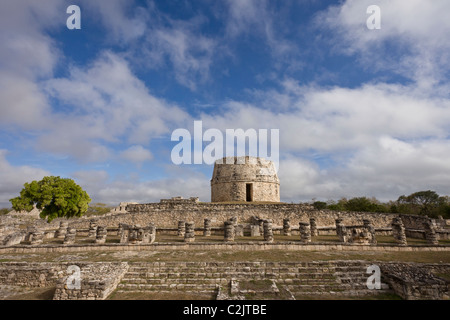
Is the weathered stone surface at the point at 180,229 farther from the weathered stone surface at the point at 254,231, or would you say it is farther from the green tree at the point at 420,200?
the green tree at the point at 420,200

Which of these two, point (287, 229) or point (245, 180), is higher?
point (245, 180)

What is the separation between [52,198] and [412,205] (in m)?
41.2

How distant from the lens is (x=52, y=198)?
17891 mm

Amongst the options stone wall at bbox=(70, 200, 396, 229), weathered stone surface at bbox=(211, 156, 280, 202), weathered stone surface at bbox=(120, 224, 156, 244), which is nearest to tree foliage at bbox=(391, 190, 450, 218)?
stone wall at bbox=(70, 200, 396, 229)

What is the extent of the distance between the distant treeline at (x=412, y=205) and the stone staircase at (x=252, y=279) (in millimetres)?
20806

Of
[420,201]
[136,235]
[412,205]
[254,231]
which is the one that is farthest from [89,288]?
[420,201]

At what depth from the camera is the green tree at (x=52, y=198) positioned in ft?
56.7

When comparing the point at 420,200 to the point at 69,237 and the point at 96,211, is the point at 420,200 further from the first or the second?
the point at 96,211

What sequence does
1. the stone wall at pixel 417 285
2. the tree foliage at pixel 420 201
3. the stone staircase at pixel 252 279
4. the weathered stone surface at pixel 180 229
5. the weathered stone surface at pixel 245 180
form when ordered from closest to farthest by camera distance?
the stone wall at pixel 417 285
the stone staircase at pixel 252 279
the weathered stone surface at pixel 180 229
the weathered stone surface at pixel 245 180
the tree foliage at pixel 420 201

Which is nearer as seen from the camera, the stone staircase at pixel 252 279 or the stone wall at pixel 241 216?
the stone staircase at pixel 252 279

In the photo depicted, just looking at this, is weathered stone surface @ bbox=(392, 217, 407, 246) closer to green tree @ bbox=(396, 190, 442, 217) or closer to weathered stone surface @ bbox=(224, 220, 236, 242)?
weathered stone surface @ bbox=(224, 220, 236, 242)

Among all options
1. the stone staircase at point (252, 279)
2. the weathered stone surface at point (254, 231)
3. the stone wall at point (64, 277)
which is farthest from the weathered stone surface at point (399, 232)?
the stone wall at point (64, 277)

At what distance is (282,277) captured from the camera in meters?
6.55
